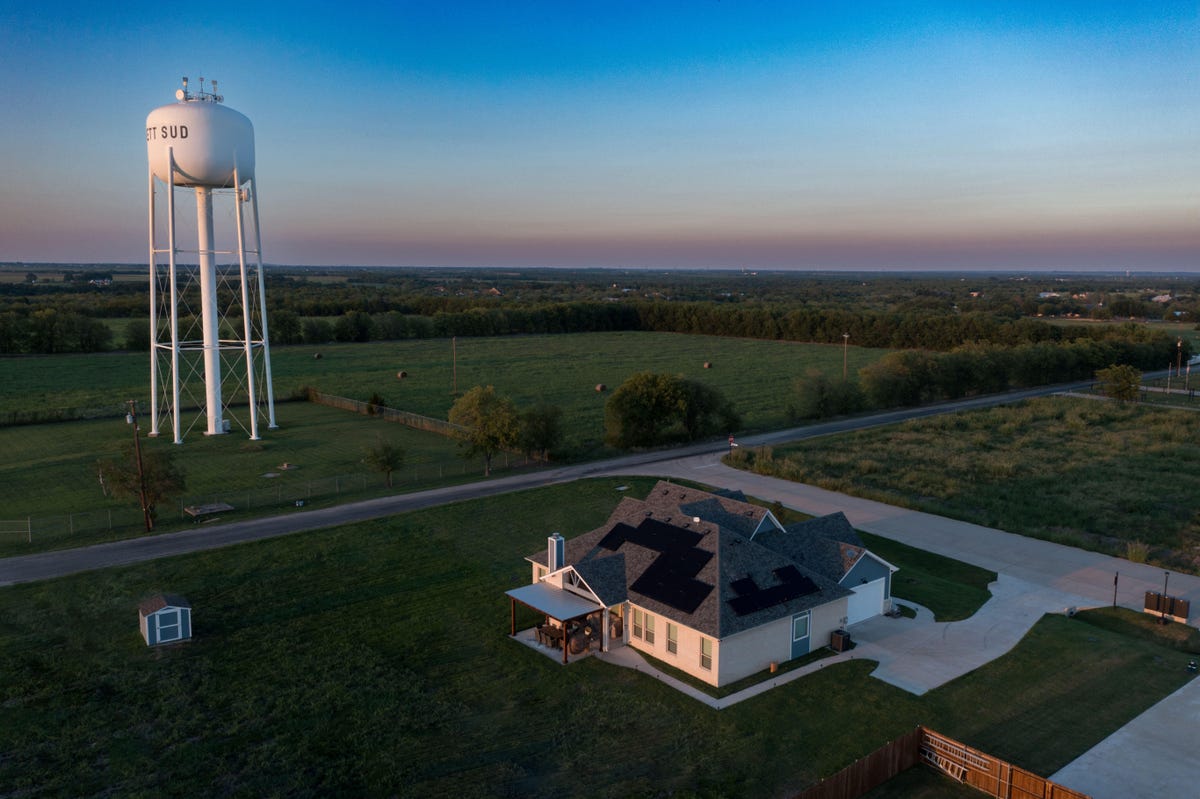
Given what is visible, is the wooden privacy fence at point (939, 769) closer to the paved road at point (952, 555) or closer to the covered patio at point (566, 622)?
the paved road at point (952, 555)

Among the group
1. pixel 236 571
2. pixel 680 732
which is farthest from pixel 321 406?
pixel 680 732

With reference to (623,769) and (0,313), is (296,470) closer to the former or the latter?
(623,769)

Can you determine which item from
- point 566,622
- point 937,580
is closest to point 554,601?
point 566,622

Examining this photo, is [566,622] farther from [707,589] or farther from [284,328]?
[284,328]

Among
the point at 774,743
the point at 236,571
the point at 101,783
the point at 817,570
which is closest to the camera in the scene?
the point at 101,783

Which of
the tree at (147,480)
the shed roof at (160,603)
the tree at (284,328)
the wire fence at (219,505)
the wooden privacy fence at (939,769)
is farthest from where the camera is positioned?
the tree at (284,328)

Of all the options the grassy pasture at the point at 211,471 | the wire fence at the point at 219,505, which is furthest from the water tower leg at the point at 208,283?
the wire fence at the point at 219,505

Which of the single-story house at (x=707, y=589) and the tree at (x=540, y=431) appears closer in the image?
the single-story house at (x=707, y=589)

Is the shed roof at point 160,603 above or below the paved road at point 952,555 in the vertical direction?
above
